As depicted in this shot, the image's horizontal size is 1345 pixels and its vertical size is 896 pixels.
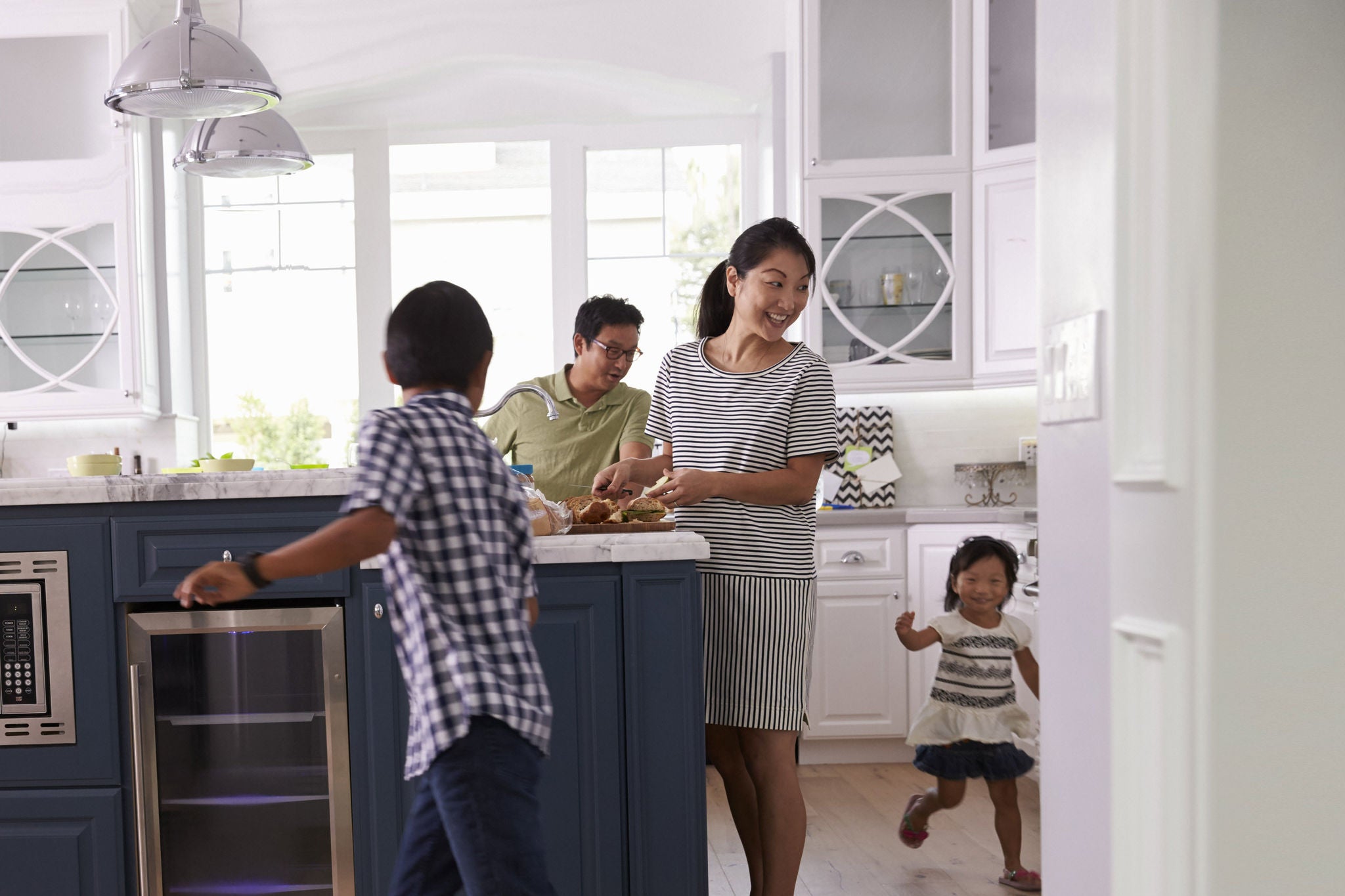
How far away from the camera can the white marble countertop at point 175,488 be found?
7.10 feet

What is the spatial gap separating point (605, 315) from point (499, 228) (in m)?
2.12

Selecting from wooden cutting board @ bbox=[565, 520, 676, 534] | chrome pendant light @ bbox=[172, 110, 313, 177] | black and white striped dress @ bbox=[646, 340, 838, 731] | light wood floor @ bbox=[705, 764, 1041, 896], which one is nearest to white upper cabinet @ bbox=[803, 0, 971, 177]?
chrome pendant light @ bbox=[172, 110, 313, 177]

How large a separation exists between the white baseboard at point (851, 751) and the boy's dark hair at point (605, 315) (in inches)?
70.3

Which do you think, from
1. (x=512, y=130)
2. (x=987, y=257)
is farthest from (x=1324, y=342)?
(x=512, y=130)

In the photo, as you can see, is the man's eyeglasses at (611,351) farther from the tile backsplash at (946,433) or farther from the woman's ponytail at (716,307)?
the tile backsplash at (946,433)

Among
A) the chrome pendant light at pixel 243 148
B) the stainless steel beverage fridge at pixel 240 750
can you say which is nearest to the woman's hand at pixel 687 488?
the stainless steel beverage fridge at pixel 240 750

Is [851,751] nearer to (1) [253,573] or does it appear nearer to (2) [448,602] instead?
(2) [448,602]

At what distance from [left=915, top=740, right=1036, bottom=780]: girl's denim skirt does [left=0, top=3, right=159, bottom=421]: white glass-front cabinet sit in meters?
3.11

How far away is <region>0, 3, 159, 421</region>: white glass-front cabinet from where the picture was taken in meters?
4.26

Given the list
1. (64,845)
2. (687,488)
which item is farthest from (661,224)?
(64,845)

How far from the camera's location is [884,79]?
4.27 m

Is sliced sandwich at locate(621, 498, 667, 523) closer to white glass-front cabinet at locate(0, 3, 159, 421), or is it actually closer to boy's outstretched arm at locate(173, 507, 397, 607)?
boy's outstretched arm at locate(173, 507, 397, 607)

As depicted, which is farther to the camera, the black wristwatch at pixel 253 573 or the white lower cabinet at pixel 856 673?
the white lower cabinet at pixel 856 673

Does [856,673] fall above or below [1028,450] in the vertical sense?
below
